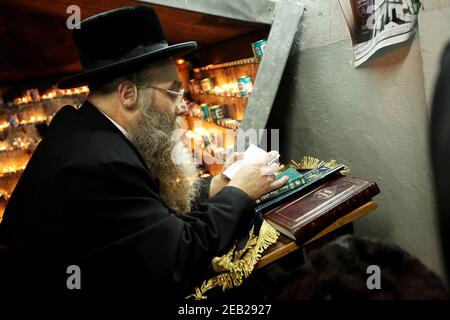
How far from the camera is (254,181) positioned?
1520 millimetres

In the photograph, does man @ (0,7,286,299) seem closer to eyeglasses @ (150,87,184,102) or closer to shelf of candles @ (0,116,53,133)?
eyeglasses @ (150,87,184,102)

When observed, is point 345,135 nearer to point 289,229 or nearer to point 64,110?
point 289,229

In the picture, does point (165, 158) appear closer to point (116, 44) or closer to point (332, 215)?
point (116, 44)

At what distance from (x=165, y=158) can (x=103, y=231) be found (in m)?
0.61

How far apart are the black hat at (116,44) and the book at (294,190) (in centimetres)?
96

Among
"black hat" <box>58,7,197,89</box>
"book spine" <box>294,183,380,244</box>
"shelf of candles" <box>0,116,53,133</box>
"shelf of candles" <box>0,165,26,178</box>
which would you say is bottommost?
"shelf of candles" <box>0,165,26,178</box>

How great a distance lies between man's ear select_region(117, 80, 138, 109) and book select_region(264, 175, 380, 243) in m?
0.95

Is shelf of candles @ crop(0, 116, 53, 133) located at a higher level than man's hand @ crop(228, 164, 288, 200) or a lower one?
higher

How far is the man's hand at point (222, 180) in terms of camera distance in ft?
6.02

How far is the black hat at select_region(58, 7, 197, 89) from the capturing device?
1439 mm

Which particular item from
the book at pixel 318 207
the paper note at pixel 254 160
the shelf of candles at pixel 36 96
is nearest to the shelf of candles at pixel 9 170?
the shelf of candles at pixel 36 96

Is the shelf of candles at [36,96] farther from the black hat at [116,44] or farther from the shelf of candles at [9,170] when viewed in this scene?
the black hat at [116,44]

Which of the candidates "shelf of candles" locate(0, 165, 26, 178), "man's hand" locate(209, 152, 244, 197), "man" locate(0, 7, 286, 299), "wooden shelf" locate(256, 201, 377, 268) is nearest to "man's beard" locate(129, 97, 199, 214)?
"man" locate(0, 7, 286, 299)
